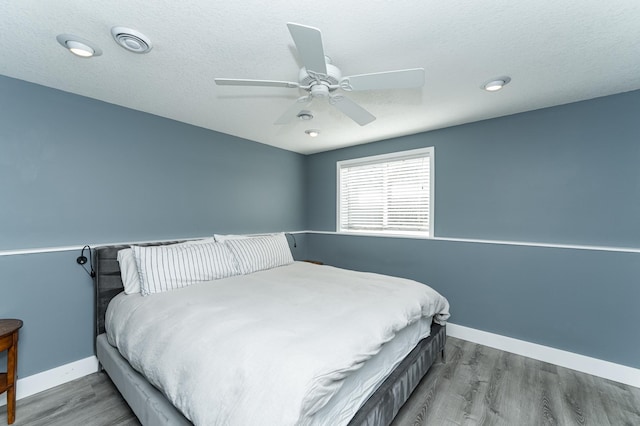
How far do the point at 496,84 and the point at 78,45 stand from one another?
2.89 m

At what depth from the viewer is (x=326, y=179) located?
4.44 m

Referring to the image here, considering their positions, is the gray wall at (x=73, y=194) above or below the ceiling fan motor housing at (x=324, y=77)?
below

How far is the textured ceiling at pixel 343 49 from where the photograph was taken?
136 cm

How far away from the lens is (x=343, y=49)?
1660 millimetres

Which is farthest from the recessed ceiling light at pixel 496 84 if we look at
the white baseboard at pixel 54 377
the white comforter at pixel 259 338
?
the white baseboard at pixel 54 377

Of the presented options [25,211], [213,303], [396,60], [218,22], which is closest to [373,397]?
[213,303]

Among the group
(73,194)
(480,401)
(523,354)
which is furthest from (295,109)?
(523,354)

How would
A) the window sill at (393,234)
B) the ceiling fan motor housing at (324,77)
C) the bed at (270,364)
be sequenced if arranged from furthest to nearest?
the window sill at (393,234) → the ceiling fan motor housing at (324,77) → the bed at (270,364)

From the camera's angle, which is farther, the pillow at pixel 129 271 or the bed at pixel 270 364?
the pillow at pixel 129 271

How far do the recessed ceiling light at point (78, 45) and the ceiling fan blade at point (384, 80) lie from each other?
1556 millimetres

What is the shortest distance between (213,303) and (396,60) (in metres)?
2.07

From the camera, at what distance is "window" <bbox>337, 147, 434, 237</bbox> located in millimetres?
3443

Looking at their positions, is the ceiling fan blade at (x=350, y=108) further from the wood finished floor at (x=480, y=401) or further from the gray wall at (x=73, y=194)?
the wood finished floor at (x=480, y=401)

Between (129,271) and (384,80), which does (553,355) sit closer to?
(384,80)
